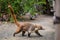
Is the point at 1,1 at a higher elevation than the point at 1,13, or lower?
higher

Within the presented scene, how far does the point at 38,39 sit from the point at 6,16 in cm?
365

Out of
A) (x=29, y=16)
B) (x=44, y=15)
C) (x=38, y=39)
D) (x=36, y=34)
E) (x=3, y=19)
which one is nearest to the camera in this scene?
(x=38, y=39)

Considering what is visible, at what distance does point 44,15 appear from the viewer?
10547 millimetres

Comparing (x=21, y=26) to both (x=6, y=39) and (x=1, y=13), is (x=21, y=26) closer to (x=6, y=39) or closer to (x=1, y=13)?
(x=6, y=39)

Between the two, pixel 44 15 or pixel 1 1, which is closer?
pixel 1 1

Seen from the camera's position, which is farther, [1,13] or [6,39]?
[1,13]

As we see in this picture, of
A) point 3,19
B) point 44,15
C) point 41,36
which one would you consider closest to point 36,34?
point 41,36

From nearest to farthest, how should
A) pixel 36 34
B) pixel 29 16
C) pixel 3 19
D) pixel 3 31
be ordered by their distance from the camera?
1. pixel 36 34
2. pixel 3 31
3. pixel 3 19
4. pixel 29 16

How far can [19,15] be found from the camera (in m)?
9.07

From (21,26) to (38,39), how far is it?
621 millimetres

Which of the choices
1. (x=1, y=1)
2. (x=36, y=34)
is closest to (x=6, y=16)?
(x=1, y=1)

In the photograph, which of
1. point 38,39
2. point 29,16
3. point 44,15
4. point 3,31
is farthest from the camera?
point 44,15

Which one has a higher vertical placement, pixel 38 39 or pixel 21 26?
pixel 21 26

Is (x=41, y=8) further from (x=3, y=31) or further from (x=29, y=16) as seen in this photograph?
(x=3, y=31)
